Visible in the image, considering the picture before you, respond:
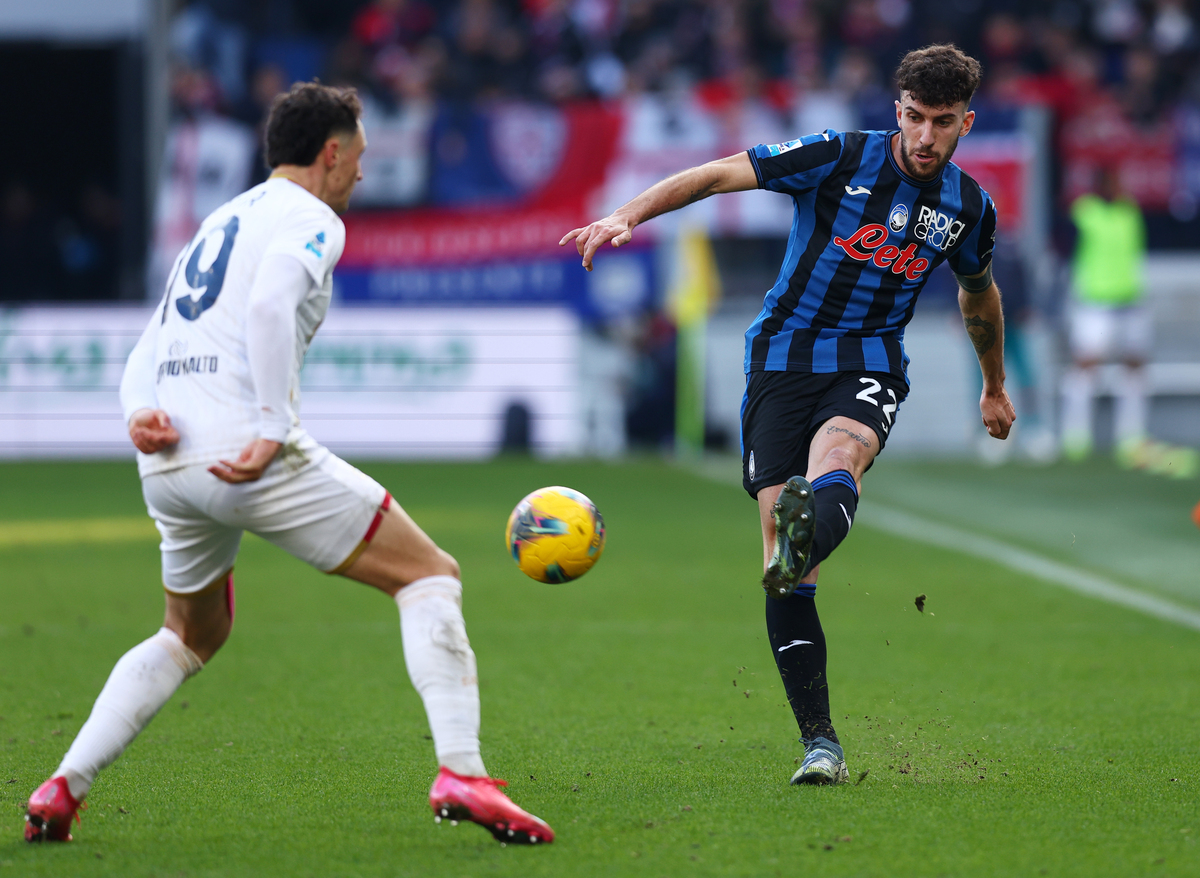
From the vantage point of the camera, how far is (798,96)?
59.6 feet

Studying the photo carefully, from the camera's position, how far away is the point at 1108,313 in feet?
56.5

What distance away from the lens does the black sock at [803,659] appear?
4660 mm

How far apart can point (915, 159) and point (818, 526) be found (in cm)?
116

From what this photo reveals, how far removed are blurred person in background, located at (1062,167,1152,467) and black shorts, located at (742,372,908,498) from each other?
40.2 feet

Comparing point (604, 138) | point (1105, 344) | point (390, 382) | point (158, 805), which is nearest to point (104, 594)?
point (158, 805)

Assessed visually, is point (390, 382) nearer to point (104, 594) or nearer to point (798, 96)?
point (798, 96)

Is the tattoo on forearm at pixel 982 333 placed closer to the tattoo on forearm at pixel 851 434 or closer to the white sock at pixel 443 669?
the tattoo on forearm at pixel 851 434

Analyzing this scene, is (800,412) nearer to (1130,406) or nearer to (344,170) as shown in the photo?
(344,170)

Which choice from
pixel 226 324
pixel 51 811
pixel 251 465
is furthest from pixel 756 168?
pixel 51 811

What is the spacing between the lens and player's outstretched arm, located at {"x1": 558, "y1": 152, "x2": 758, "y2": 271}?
13.7ft

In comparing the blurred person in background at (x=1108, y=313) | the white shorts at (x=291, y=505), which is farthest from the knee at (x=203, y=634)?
the blurred person in background at (x=1108, y=313)

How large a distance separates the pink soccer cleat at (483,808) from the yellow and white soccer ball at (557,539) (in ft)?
3.13

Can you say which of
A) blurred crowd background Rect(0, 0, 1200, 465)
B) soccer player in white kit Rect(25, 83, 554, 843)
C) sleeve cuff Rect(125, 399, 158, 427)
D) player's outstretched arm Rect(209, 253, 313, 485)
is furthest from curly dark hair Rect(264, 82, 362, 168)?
blurred crowd background Rect(0, 0, 1200, 465)

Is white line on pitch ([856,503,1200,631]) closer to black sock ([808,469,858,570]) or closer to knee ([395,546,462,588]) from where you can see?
black sock ([808,469,858,570])
